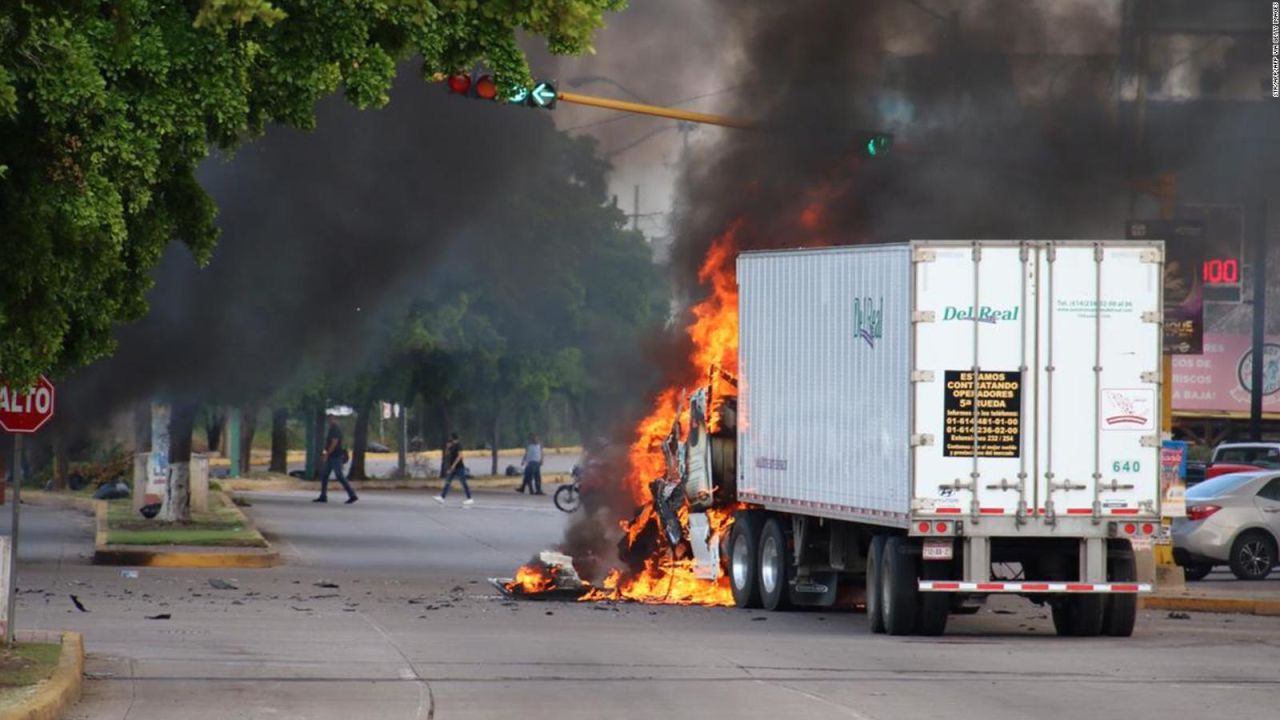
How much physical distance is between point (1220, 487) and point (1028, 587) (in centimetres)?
1014

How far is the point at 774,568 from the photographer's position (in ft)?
66.8

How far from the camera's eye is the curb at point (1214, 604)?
21.2 metres

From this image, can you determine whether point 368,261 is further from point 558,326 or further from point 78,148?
point 558,326

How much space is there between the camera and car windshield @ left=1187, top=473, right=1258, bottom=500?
25984 millimetres

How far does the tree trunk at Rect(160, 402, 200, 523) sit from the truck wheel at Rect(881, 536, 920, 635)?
15.8 meters

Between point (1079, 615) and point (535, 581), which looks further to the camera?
point (535, 581)

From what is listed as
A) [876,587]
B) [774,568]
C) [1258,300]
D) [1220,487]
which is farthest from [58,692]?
[1258,300]

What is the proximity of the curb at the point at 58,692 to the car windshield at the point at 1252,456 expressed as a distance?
2631 cm

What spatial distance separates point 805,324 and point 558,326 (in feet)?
124

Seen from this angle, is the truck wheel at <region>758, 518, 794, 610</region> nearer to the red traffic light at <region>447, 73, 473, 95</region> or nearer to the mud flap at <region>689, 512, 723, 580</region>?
the mud flap at <region>689, 512, 723, 580</region>

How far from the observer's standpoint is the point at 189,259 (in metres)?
28.3

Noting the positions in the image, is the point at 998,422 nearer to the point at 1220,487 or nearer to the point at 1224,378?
the point at 1220,487

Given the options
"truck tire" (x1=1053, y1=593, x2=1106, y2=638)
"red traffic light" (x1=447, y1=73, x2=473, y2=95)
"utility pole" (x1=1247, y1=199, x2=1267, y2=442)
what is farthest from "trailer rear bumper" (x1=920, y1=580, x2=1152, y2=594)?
"utility pole" (x1=1247, y1=199, x2=1267, y2=442)

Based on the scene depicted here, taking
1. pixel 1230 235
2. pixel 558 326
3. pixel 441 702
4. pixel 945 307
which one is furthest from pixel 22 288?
pixel 558 326
